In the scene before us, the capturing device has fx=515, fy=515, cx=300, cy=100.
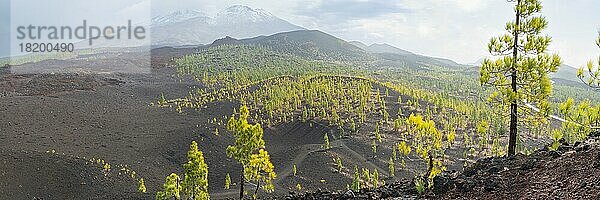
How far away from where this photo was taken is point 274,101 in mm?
50188

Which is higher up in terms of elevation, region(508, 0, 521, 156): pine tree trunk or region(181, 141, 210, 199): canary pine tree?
region(508, 0, 521, 156): pine tree trunk

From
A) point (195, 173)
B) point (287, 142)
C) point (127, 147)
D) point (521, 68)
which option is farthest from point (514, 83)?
point (127, 147)

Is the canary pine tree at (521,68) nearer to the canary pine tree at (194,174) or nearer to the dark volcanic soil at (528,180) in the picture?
the dark volcanic soil at (528,180)

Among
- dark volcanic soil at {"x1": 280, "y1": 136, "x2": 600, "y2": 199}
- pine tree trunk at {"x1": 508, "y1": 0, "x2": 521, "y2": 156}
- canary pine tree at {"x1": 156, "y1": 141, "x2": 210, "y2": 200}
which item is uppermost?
pine tree trunk at {"x1": 508, "y1": 0, "x2": 521, "y2": 156}

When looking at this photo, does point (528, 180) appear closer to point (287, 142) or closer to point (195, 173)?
point (195, 173)

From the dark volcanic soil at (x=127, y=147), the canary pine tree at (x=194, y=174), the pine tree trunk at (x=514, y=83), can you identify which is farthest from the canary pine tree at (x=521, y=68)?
the dark volcanic soil at (x=127, y=147)

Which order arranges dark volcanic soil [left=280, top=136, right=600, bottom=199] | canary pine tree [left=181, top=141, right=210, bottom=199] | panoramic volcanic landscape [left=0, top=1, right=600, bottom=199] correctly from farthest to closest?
canary pine tree [left=181, top=141, right=210, bottom=199] < panoramic volcanic landscape [left=0, top=1, right=600, bottom=199] < dark volcanic soil [left=280, top=136, right=600, bottom=199]

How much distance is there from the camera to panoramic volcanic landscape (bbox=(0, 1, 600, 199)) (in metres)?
10.6

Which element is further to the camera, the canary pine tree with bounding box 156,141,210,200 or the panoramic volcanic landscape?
the canary pine tree with bounding box 156,141,210,200

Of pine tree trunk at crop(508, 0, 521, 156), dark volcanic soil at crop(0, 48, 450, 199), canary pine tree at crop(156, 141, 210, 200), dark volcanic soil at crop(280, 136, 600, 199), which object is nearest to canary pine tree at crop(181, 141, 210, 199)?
canary pine tree at crop(156, 141, 210, 200)

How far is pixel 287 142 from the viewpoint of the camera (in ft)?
132

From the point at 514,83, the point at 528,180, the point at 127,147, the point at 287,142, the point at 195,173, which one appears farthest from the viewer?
the point at 287,142

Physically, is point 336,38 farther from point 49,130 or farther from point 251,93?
point 49,130

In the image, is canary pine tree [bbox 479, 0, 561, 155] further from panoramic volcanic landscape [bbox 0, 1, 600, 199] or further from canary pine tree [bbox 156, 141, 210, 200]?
canary pine tree [bbox 156, 141, 210, 200]
